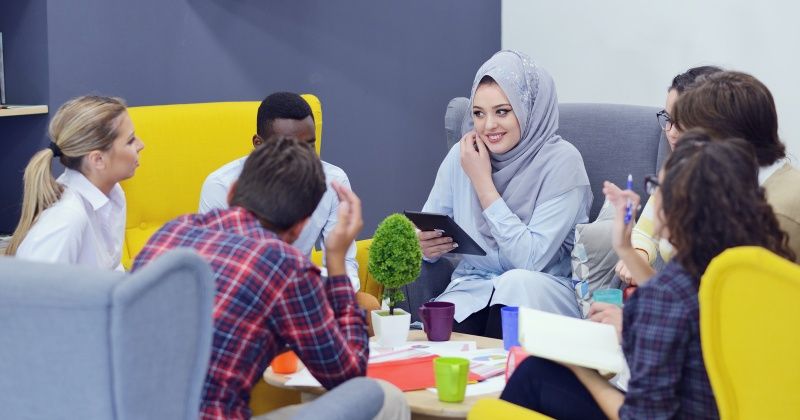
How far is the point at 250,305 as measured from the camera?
6.27 ft

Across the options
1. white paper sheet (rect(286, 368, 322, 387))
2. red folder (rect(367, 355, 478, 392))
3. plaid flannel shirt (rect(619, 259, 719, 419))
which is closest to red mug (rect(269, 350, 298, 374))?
white paper sheet (rect(286, 368, 322, 387))

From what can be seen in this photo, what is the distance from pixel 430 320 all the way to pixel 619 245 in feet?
2.66

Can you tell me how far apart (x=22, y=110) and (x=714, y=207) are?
265 centimetres

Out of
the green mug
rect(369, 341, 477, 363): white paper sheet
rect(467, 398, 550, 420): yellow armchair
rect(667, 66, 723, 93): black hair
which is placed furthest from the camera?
rect(667, 66, 723, 93): black hair

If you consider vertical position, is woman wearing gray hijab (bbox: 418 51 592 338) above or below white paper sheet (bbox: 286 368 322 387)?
above

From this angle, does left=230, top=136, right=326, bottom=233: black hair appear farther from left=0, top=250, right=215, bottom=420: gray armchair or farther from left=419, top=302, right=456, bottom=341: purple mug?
left=419, top=302, right=456, bottom=341: purple mug

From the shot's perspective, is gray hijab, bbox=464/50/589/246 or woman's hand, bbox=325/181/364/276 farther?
gray hijab, bbox=464/50/589/246

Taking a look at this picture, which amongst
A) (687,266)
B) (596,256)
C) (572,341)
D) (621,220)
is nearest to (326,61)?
(596,256)

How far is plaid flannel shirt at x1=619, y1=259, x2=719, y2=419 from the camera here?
1.83 m

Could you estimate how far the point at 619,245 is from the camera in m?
2.26

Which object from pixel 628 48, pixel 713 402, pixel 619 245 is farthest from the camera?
pixel 628 48

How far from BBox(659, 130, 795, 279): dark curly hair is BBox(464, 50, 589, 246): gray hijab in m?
1.58

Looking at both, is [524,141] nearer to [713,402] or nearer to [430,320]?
[430,320]

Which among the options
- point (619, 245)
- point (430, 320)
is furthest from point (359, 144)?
point (619, 245)
